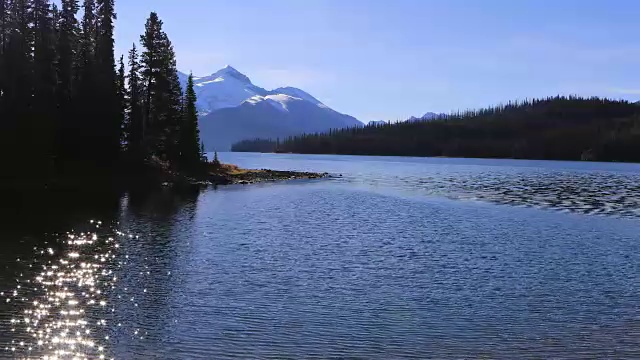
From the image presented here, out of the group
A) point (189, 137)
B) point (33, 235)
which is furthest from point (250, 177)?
point (33, 235)

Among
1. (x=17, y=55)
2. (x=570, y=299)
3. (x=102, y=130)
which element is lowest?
(x=570, y=299)

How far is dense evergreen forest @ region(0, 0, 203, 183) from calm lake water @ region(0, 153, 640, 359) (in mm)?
23240

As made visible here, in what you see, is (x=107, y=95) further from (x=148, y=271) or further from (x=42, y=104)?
(x=148, y=271)

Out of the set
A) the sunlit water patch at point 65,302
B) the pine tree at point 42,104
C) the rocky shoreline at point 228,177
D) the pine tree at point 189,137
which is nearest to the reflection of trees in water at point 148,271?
the sunlit water patch at point 65,302

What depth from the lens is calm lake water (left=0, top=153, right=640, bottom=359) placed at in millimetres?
19391

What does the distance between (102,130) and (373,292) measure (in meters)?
72.3

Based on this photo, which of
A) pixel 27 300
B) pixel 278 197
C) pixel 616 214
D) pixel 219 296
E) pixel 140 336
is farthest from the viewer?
pixel 278 197

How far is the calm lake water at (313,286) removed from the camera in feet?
63.6

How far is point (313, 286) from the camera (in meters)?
27.9

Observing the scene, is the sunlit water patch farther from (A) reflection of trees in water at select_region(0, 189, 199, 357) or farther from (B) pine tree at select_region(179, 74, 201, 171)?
(B) pine tree at select_region(179, 74, 201, 171)

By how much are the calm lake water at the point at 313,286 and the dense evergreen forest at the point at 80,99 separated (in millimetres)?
23240

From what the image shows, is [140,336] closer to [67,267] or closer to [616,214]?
[67,267]

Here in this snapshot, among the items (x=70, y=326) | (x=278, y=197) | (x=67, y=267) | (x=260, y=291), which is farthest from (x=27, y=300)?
(x=278, y=197)

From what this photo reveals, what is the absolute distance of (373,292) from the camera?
26906 mm
